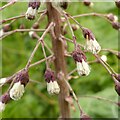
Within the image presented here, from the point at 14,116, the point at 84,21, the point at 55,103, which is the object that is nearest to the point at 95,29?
the point at 84,21

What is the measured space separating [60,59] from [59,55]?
0.03 meters

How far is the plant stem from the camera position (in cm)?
249

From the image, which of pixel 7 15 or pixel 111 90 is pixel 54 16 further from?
pixel 111 90

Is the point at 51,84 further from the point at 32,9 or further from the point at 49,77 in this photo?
the point at 32,9

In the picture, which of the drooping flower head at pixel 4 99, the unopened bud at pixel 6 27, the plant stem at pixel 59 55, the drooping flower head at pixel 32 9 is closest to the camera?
the drooping flower head at pixel 32 9

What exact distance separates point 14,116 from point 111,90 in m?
0.79

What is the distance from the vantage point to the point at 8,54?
426 centimetres

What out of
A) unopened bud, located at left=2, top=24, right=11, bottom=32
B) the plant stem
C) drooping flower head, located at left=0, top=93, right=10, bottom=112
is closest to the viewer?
drooping flower head, located at left=0, top=93, right=10, bottom=112

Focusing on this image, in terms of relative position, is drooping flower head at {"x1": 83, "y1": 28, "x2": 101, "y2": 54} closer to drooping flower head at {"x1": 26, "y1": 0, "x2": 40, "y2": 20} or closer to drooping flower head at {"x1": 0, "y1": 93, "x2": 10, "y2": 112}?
drooping flower head at {"x1": 26, "y1": 0, "x2": 40, "y2": 20}

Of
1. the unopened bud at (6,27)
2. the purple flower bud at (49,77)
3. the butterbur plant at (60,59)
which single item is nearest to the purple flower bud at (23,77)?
the butterbur plant at (60,59)

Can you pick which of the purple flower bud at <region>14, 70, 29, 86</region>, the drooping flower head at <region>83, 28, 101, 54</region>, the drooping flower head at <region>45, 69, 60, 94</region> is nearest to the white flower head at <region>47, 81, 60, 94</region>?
the drooping flower head at <region>45, 69, 60, 94</region>

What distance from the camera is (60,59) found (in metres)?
2.62

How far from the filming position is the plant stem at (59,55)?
98.1 inches

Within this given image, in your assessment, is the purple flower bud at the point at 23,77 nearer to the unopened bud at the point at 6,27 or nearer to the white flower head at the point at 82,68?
the white flower head at the point at 82,68
